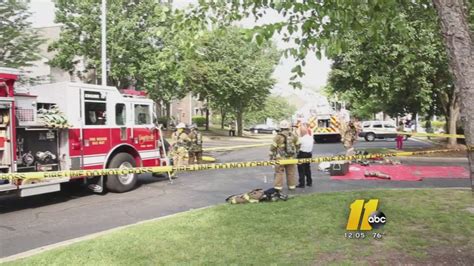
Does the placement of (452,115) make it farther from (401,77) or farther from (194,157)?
(194,157)

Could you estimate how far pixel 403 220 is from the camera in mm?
6605

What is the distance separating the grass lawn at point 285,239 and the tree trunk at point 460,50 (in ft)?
5.33

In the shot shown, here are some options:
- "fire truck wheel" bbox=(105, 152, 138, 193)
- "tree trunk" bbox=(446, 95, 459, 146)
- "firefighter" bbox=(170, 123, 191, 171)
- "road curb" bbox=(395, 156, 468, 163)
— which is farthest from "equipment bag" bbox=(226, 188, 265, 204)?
"tree trunk" bbox=(446, 95, 459, 146)

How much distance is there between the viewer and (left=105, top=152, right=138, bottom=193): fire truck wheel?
1127 cm

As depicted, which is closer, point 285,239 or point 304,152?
point 285,239

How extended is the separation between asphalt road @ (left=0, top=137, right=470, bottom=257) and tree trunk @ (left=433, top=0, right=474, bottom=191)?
570 cm

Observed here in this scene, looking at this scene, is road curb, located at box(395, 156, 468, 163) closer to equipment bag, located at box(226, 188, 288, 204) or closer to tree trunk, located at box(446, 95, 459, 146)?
tree trunk, located at box(446, 95, 459, 146)

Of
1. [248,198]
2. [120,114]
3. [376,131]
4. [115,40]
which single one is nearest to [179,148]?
[120,114]

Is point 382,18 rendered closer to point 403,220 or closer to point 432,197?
point 403,220

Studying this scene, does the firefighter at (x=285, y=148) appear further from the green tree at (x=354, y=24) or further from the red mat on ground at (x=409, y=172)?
the green tree at (x=354, y=24)

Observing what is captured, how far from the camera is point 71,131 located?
1033 centimetres

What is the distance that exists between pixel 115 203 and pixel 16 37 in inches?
458

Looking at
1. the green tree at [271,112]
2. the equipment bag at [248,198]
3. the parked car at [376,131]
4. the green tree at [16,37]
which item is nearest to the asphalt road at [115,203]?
the equipment bag at [248,198]

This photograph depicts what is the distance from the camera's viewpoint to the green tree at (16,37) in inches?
698
